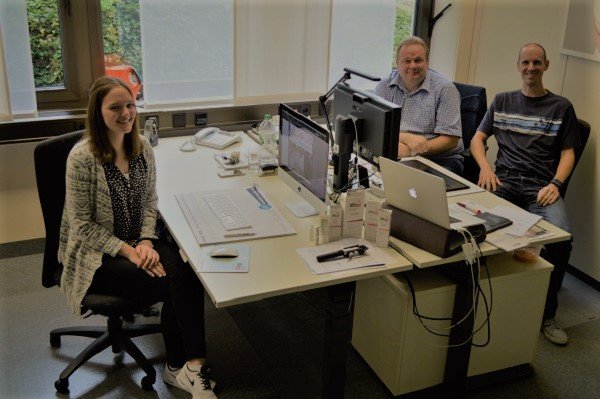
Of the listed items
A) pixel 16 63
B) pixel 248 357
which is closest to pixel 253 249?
pixel 248 357

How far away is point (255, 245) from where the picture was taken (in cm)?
234

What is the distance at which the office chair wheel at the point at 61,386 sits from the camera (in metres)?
2.55

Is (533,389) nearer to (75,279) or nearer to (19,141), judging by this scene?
(75,279)

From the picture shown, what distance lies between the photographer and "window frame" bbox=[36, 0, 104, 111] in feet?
11.6

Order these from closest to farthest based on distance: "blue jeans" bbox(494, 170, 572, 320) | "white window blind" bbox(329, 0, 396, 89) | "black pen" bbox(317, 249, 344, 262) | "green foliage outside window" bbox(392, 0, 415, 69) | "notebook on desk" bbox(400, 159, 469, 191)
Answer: "black pen" bbox(317, 249, 344, 262) → "notebook on desk" bbox(400, 159, 469, 191) → "blue jeans" bbox(494, 170, 572, 320) → "white window blind" bbox(329, 0, 396, 89) → "green foliage outside window" bbox(392, 0, 415, 69)

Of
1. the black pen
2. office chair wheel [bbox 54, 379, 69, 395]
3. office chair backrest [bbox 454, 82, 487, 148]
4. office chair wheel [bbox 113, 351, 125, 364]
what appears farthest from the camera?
office chair backrest [bbox 454, 82, 487, 148]

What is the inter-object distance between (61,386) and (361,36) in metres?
2.84

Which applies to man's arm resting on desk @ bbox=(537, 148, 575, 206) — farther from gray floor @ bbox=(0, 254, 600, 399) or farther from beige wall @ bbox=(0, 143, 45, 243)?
beige wall @ bbox=(0, 143, 45, 243)

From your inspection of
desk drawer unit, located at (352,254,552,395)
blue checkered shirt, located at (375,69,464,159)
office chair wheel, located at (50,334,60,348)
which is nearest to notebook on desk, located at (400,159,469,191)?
blue checkered shirt, located at (375,69,464,159)

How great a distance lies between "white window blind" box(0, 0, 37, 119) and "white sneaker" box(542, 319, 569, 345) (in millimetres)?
2950

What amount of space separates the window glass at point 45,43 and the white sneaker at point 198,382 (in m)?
2.04

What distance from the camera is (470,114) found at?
380 cm

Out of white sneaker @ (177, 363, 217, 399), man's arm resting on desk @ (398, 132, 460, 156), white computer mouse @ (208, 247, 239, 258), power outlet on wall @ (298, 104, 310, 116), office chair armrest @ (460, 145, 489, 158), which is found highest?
power outlet on wall @ (298, 104, 310, 116)

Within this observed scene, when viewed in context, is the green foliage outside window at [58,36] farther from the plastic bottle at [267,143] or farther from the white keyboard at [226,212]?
the white keyboard at [226,212]
